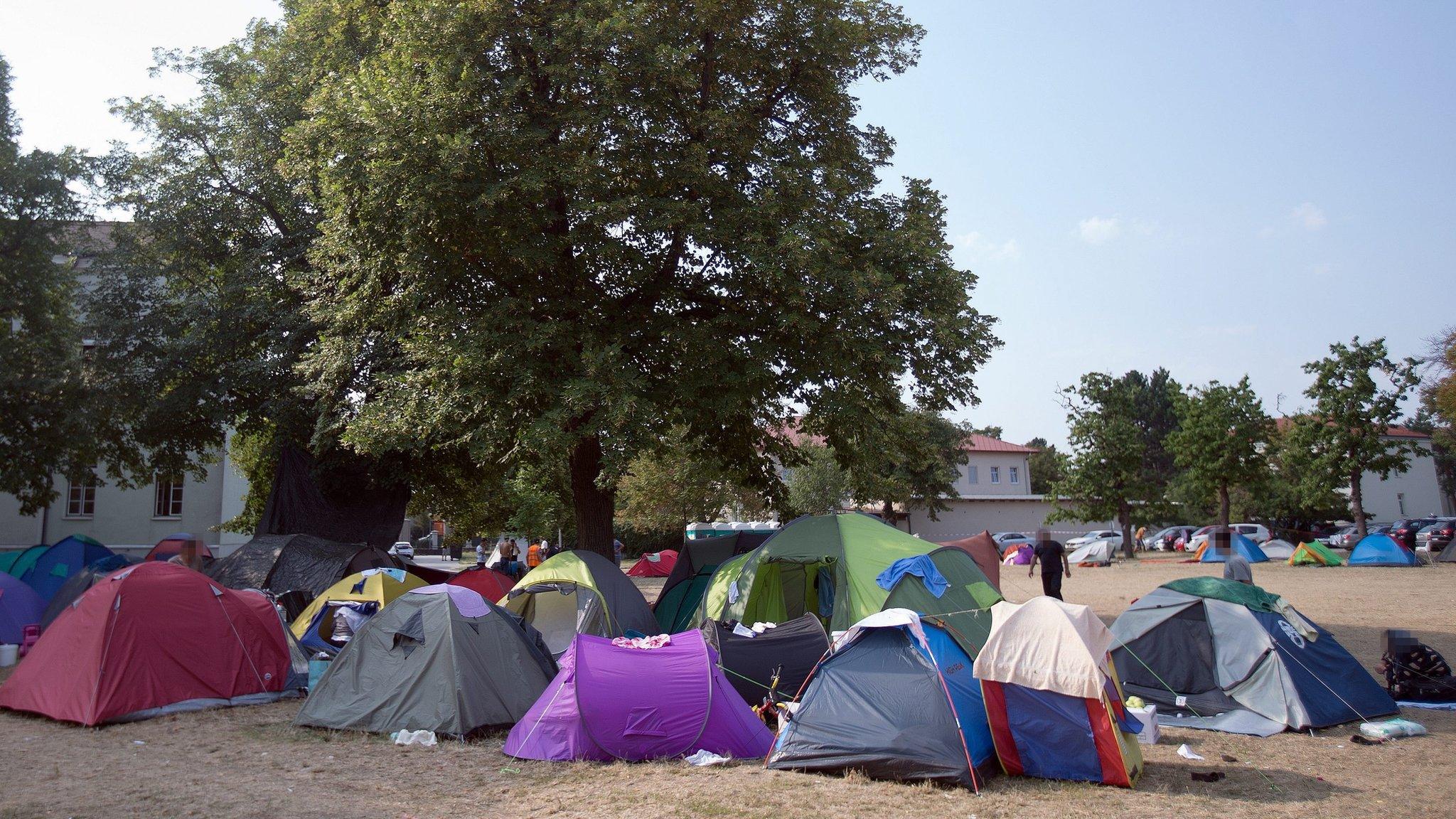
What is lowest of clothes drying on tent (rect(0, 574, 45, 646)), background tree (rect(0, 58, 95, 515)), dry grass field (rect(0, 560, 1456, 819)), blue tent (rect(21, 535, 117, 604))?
dry grass field (rect(0, 560, 1456, 819))

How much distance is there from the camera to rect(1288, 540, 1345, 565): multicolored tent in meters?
30.8

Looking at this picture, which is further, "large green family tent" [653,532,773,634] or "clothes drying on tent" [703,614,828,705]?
"large green family tent" [653,532,773,634]

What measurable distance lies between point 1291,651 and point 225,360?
19919 mm

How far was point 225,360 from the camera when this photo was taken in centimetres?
2011

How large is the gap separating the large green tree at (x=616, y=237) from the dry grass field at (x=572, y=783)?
5529mm

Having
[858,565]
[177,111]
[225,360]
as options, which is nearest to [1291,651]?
[858,565]

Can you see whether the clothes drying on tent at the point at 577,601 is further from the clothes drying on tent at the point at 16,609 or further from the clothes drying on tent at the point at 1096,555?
the clothes drying on tent at the point at 1096,555

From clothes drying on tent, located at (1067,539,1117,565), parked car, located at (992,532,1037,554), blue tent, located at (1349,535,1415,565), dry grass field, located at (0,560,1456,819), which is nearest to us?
dry grass field, located at (0,560,1456,819)

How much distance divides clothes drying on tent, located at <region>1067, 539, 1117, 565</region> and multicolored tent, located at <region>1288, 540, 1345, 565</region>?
6.39 meters

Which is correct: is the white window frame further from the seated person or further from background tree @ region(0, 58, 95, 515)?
the seated person

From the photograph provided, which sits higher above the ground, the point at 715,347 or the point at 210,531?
the point at 715,347

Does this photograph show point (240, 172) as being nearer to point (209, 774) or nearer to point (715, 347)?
point (715, 347)

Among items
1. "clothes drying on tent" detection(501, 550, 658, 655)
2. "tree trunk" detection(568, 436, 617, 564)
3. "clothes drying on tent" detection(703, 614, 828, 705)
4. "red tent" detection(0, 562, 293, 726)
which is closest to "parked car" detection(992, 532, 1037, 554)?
"tree trunk" detection(568, 436, 617, 564)

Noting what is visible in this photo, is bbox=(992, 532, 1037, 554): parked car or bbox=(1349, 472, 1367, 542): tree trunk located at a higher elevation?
bbox=(1349, 472, 1367, 542): tree trunk
